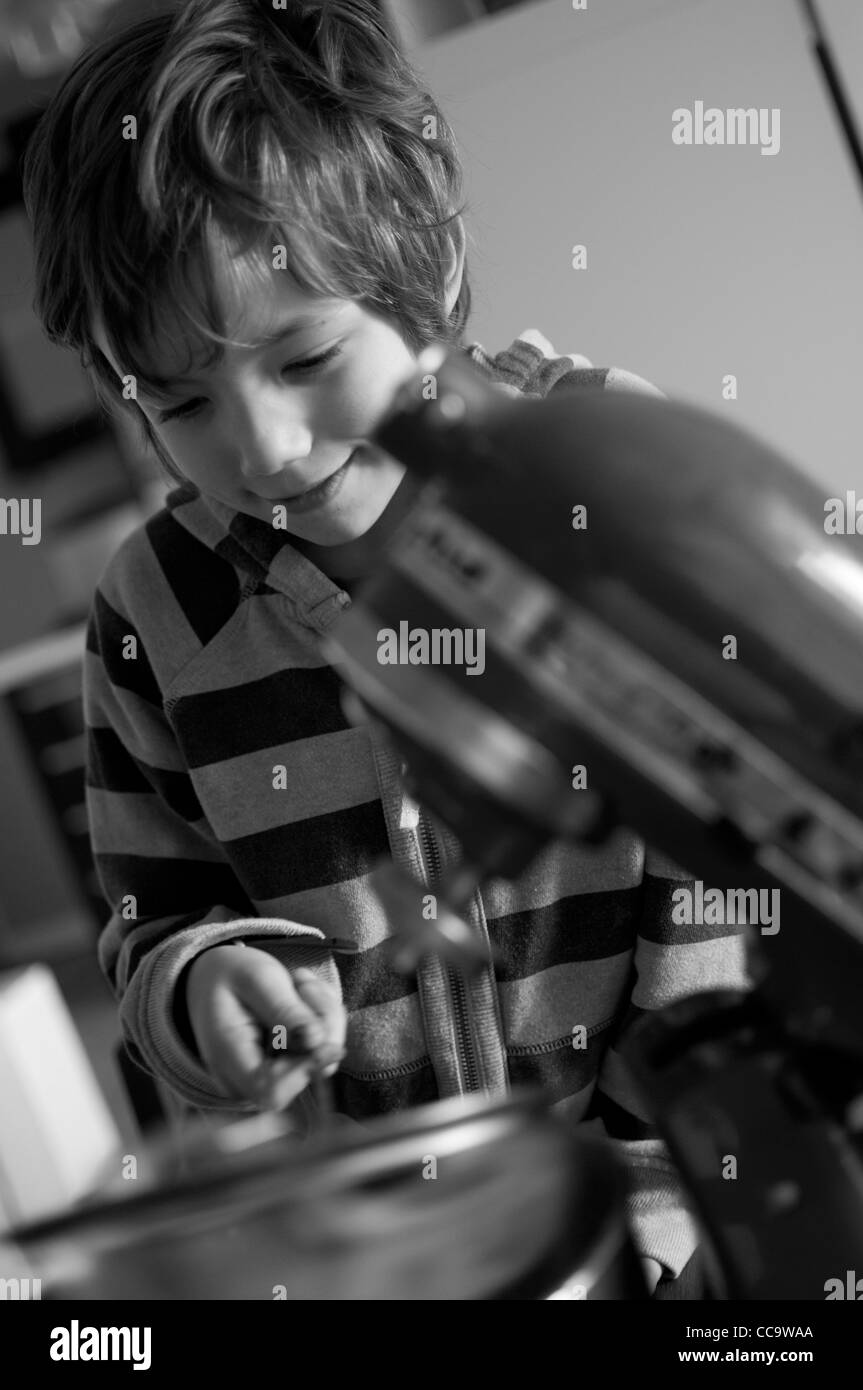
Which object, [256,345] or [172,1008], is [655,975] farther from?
[256,345]

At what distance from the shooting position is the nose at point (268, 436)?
2.29ft

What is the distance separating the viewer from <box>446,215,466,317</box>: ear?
3.05ft

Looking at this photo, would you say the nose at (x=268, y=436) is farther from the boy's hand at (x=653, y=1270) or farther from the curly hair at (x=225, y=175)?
the boy's hand at (x=653, y=1270)

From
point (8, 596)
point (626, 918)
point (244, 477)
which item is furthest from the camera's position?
point (8, 596)

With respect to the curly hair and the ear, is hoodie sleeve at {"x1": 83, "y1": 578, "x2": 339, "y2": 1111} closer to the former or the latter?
the curly hair

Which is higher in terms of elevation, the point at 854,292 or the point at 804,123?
the point at 804,123

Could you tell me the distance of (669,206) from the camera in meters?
1.26

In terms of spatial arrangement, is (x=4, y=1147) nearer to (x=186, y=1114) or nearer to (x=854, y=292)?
(x=186, y=1114)

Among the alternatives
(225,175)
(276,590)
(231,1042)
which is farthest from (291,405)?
(231,1042)

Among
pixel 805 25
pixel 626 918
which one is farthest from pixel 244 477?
pixel 805 25

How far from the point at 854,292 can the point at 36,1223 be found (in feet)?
3.73

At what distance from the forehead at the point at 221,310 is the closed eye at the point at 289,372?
0.8 inches

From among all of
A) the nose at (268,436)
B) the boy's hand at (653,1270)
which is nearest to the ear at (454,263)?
the nose at (268,436)

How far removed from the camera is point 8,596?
3.90 m
